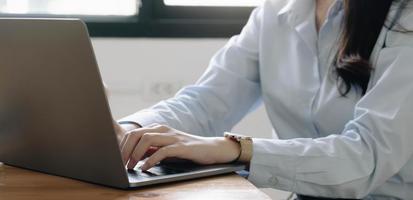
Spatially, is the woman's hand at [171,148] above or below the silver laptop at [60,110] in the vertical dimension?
below

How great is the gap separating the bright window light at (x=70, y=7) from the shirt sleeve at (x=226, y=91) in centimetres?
105

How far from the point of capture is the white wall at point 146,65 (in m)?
2.52

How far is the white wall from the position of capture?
252 cm

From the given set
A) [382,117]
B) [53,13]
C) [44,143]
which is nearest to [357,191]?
[382,117]

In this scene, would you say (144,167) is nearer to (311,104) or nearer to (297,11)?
(311,104)

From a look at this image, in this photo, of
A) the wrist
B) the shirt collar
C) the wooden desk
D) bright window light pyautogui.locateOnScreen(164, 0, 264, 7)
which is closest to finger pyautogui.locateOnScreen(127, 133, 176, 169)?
the wooden desk

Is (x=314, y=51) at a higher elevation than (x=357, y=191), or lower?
higher

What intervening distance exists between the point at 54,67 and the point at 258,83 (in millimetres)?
800

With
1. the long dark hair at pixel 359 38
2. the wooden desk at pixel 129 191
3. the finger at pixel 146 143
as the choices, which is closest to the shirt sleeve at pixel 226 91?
the long dark hair at pixel 359 38

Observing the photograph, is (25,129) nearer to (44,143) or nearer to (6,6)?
(44,143)

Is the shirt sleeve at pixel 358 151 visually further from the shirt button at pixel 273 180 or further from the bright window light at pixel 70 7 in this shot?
the bright window light at pixel 70 7

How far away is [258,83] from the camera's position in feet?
5.42

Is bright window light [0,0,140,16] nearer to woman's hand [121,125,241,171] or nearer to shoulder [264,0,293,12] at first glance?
shoulder [264,0,293,12]

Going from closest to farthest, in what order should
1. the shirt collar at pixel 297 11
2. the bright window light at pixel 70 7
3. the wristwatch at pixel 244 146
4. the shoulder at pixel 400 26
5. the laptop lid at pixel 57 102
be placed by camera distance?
the laptop lid at pixel 57 102 < the wristwatch at pixel 244 146 < the shoulder at pixel 400 26 < the shirt collar at pixel 297 11 < the bright window light at pixel 70 7
